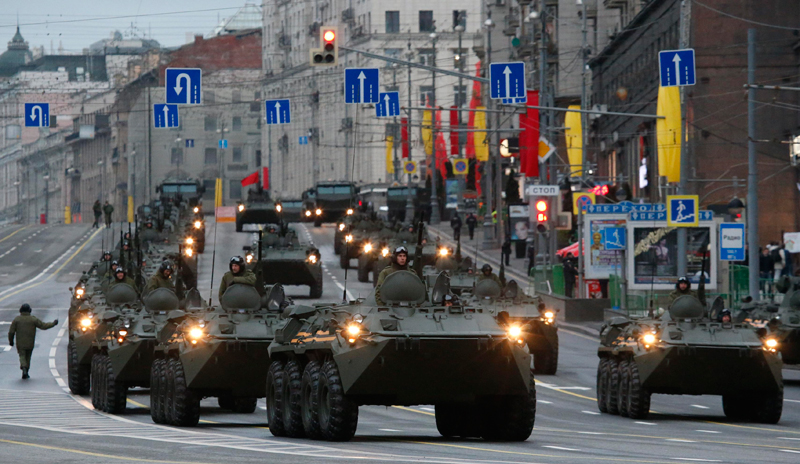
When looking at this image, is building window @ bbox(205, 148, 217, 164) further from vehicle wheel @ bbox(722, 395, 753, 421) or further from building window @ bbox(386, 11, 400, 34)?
vehicle wheel @ bbox(722, 395, 753, 421)

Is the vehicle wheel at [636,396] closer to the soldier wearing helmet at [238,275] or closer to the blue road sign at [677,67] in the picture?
the soldier wearing helmet at [238,275]

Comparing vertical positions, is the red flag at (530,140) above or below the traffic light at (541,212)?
above

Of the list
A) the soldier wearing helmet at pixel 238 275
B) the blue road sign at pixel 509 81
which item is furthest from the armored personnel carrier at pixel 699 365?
the blue road sign at pixel 509 81

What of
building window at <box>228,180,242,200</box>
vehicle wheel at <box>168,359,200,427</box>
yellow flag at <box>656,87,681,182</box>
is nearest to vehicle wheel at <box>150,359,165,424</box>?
vehicle wheel at <box>168,359,200,427</box>

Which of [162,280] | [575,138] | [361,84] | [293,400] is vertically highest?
[361,84]

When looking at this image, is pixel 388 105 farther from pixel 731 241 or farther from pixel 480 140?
pixel 480 140

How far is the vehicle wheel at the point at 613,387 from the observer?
68.2ft

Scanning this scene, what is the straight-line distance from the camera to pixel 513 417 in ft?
51.2

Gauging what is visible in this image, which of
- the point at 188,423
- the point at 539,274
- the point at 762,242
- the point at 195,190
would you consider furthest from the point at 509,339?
the point at 195,190

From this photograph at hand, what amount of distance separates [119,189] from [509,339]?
387ft

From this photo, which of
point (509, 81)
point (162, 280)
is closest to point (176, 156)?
point (509, 81)

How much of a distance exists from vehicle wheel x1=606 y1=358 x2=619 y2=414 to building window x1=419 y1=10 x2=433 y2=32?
9144 cm

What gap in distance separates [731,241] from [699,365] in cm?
1303

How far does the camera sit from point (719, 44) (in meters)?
48.9
